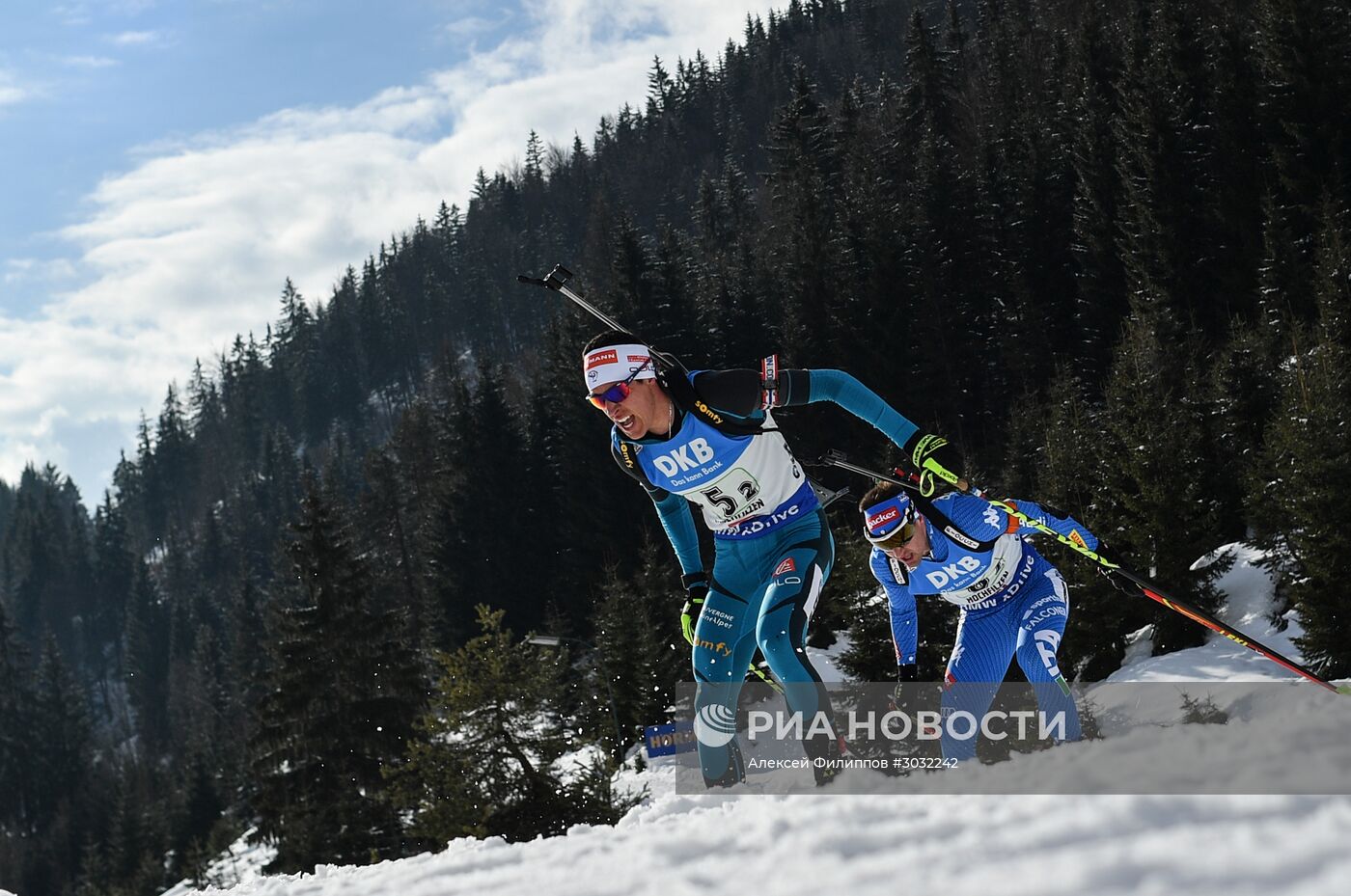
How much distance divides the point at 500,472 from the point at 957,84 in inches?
1457

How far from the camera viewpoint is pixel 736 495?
20.3 ft

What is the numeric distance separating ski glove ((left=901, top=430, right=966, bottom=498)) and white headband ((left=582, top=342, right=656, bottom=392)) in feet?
5.15

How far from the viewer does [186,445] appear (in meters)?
140

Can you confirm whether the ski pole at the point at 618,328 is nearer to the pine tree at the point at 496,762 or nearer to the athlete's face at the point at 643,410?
the athlete's face at the point at 643,410

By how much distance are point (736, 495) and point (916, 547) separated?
136 centimetres

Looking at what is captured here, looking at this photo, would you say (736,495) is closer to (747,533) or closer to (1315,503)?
(747,533)

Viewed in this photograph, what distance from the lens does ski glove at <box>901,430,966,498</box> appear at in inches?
234

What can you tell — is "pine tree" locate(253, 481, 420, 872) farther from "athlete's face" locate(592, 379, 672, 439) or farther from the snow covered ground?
the snow covered ground

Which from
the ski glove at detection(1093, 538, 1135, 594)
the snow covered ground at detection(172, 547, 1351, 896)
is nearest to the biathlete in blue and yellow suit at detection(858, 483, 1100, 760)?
the ski glove at detection(1093, 538, 1135, 594)

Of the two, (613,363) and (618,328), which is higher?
(618,328)

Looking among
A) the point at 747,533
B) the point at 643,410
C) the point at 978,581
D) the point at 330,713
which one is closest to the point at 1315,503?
the point at 978,581

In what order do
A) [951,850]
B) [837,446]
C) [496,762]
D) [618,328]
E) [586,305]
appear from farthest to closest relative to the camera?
[837,446] < [496,762] < [586,305] < [618,328] < [951,850]

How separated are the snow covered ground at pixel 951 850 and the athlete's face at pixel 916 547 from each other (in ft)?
8.66

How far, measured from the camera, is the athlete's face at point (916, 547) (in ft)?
22.2
